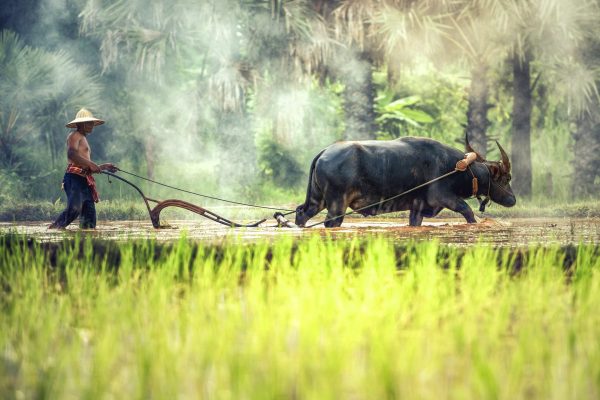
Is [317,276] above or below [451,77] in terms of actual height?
below

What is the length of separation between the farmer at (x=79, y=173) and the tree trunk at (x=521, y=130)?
9.59m

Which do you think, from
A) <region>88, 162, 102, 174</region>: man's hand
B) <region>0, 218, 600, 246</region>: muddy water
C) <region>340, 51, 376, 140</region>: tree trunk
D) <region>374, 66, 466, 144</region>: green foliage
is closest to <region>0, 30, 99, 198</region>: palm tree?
<region>340, 51, 376, 140</region>: tree trunk

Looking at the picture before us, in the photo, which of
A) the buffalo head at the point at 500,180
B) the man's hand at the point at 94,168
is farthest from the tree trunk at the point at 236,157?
the man's hand at the point at 94,168

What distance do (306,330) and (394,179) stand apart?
6.44m

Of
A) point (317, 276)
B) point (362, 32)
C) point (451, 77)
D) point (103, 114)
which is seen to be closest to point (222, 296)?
point (317, 276)

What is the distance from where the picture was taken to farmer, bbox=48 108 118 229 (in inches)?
399

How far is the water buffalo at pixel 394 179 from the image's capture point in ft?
34.4

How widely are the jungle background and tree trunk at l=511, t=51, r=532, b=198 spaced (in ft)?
0.08

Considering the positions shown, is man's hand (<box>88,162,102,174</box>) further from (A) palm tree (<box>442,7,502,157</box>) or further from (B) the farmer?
(A) palm tree (<box>442,7,502,157</box>)

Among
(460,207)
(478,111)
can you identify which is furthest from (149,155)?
(460,207)

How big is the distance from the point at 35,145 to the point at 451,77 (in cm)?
1193

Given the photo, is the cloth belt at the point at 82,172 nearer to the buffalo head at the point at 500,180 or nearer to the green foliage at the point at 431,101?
the buffalo head at the point at 500,180

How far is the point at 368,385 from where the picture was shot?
12.3ft

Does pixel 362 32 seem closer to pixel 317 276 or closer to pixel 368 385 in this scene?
pixel 317 276
